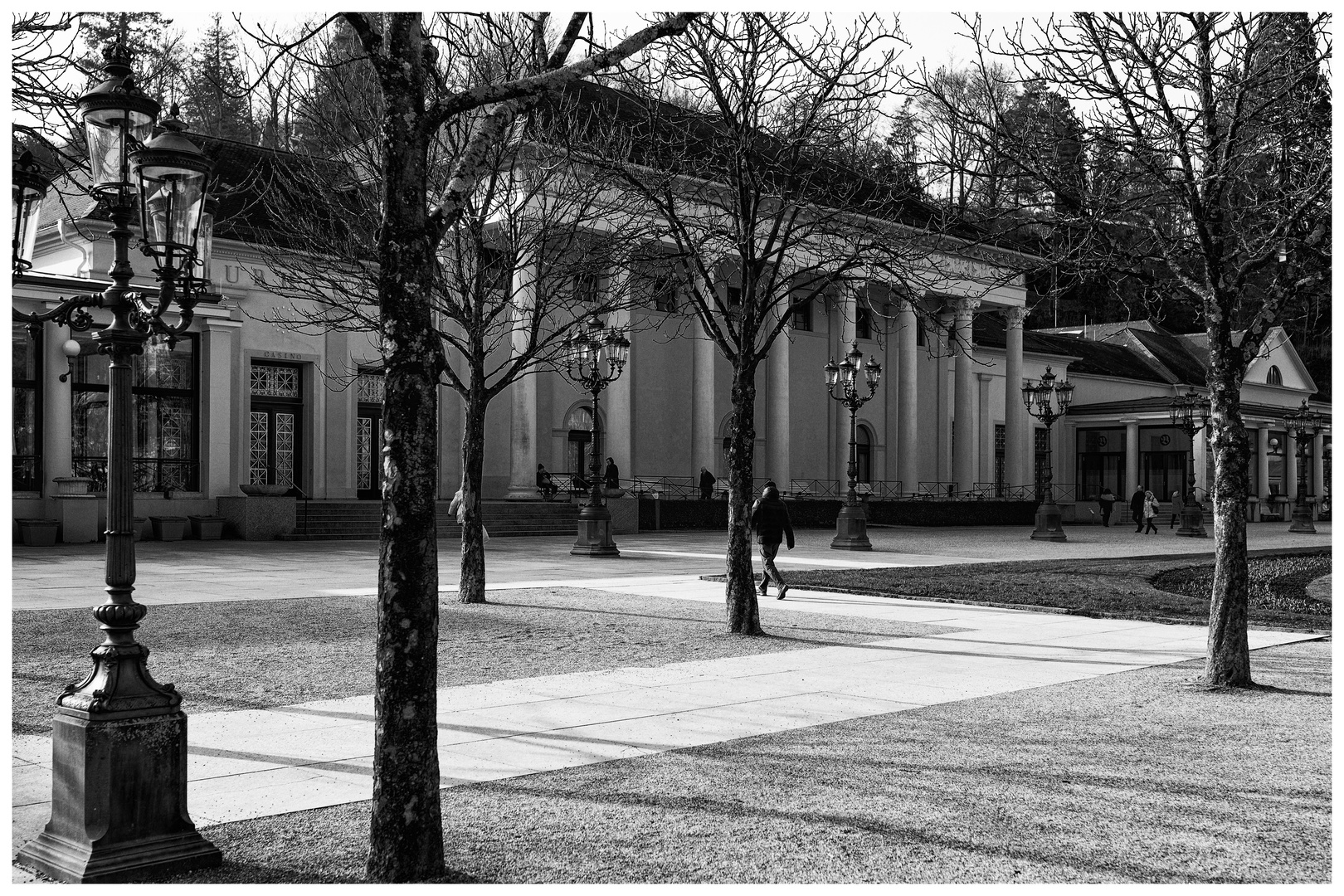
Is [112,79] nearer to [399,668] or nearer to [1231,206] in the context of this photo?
[399,668]

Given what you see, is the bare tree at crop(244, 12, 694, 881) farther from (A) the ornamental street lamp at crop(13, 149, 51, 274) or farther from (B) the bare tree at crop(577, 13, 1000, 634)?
(B) the bare tree at crop(577, 13, 1000, 634)

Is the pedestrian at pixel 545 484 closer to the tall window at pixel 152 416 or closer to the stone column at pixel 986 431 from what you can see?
the tall window at pixel 152 416

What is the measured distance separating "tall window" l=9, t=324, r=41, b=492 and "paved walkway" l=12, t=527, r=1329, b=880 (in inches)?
334

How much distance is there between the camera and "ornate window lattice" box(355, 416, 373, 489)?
35.8m

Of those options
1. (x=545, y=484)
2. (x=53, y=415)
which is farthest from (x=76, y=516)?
(x=545, y=484)

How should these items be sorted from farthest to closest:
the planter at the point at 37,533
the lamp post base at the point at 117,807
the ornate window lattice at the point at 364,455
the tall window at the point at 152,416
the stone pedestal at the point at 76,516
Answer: the ornate window lattice at the point at 364,455 → the tall window at the point at 152,416 → the stone pedestal at the point at 76,516 → the planter at the point at 37,533 → the lamp post base at the point at 117,807

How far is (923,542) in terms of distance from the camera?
32.9 m

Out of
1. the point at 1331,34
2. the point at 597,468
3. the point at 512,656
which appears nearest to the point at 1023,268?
the point at 1331,34

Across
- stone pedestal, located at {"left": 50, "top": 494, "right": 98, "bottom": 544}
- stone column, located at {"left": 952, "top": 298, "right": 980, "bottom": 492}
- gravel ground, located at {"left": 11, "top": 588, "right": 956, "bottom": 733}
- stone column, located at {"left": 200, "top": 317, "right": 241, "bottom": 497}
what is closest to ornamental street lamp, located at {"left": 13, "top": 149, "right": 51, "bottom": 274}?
gravel ground, located at {"left": 11, "top": 588, "right": 956, "bottom": 733}

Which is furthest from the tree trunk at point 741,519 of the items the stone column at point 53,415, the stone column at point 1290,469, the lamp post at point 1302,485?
the stone column at point 1290,469

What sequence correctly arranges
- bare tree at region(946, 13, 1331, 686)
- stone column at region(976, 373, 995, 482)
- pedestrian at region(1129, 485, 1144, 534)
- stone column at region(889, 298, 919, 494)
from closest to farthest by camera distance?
bare tree at region(946, 13, 1331, 686) < pedestrian at region(1129, 485, 1144, 534) < stone column at region(889, 298, 919, 494) < stone column at region(976, 373, 995, 482)

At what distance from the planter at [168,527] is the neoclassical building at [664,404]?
2.48 ft

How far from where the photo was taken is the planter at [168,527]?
2853 cm

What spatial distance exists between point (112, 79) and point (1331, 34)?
8961mm
